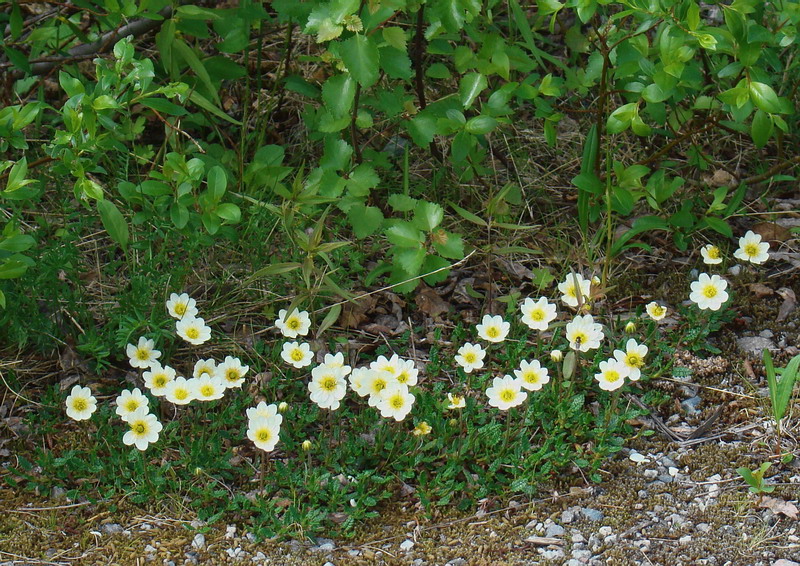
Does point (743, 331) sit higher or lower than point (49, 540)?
higher

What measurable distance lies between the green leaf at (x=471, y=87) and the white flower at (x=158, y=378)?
1192 mm

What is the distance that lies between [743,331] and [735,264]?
0.31 meters

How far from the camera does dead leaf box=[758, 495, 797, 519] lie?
223 centimetres

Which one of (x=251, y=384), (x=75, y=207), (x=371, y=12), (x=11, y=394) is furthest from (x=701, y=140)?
(x=11, y=394)

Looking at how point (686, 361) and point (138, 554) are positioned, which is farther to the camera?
point (686, 361)

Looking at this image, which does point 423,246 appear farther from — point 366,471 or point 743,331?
point 743,331

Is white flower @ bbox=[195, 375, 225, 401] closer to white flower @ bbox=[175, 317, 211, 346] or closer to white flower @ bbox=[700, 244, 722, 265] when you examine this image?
white flower @ bbox=[175, 317, 211, 346]

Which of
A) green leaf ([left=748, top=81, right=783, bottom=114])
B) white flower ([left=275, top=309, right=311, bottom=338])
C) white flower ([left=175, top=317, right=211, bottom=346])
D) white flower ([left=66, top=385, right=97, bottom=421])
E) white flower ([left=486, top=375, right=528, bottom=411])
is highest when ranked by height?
green leaf ([left=748, top=81, right=783, bottom=114])

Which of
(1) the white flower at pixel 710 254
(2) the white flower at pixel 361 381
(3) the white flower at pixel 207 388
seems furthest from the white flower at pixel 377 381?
(1) the white flower at pixel 710 254

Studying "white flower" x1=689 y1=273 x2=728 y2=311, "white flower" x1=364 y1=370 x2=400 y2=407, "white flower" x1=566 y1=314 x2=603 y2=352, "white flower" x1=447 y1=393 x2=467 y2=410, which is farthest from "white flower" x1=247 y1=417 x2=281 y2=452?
"white flower" x1=689 y1=273 x2=728 y2=311

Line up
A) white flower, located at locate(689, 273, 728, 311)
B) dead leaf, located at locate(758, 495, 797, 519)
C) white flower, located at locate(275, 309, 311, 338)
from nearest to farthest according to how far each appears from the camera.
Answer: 1. dead leaf, located at locate(758, 495, 797, 519)
2. white flower, located at locate(275, 309, 311, 338)
3. white flower, located at locate(689, 273, 728, 311)

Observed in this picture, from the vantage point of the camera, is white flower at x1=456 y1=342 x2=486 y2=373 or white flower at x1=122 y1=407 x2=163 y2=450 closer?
white flower at x1=122 y1=407 x2=163 y2=450

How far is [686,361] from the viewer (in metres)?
2.79

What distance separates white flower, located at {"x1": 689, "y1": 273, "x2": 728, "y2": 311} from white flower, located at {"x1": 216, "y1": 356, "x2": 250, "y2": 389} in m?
1.34
